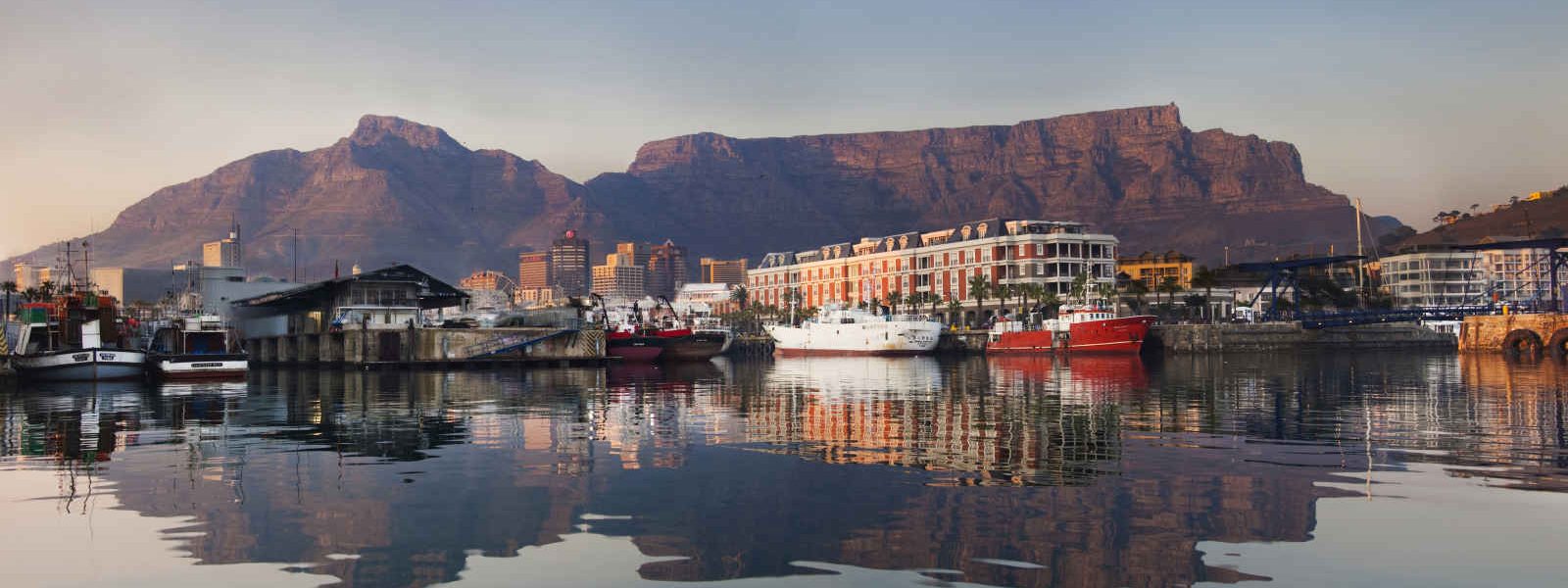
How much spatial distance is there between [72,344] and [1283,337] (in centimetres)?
11580

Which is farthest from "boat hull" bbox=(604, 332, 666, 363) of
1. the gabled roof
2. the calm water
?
the calm water

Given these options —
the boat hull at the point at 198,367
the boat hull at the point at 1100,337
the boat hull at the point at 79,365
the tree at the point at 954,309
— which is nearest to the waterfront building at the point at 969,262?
the tree at the point at 954,309

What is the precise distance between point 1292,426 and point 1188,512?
15.4 m

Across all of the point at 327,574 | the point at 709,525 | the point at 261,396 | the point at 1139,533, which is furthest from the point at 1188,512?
the point at 261,396

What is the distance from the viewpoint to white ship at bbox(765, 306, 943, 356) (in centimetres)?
12050

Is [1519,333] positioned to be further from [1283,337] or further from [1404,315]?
[1283,337]

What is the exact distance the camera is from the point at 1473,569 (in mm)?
12055

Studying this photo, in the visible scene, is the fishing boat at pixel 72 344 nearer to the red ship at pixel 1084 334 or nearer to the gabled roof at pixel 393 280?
the gabled roof at pixel 393 280

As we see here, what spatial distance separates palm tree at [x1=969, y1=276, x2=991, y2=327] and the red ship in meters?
27.6

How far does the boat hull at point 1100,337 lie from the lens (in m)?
104

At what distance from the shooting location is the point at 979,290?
149250mm

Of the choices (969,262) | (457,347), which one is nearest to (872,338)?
(969,262)

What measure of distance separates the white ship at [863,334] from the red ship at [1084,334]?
846cm

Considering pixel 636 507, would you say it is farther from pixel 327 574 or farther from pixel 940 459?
pixel 940 459
